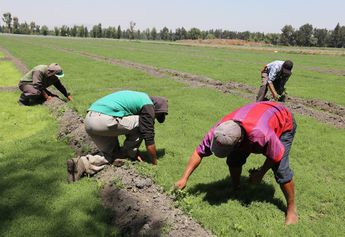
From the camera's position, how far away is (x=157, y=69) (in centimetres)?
2456

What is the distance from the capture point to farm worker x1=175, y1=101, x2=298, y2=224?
439 cm

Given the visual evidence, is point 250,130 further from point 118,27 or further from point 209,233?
point 118,27

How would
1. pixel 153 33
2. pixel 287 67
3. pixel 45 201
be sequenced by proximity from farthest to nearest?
pixel 153 33 → pixel 287 67 → pixel 45 201

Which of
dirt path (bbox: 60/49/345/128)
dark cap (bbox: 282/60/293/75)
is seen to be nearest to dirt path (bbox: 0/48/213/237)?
dark cap (bbox: 282/60/293/75)

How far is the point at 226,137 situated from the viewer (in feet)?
14.1

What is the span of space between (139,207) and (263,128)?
84.7 inches

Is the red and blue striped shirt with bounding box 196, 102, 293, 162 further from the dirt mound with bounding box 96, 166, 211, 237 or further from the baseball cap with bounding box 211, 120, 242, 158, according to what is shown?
the dirt mound with bounding box 96, 166, 211, 237

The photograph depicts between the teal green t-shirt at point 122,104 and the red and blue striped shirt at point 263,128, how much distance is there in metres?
1.69

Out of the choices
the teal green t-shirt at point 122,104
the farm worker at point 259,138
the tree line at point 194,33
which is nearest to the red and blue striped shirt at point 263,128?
the farm worker at point 259,138

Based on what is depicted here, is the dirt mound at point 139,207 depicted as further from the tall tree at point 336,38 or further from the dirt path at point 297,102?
the tall tree at point 336,38

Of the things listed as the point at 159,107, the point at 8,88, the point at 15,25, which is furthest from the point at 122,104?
the point at 15,25

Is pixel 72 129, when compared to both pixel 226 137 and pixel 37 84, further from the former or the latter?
pixel 226 137

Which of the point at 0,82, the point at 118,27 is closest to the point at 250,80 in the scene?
the point at 0,82

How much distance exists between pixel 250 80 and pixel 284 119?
15.3 meters
